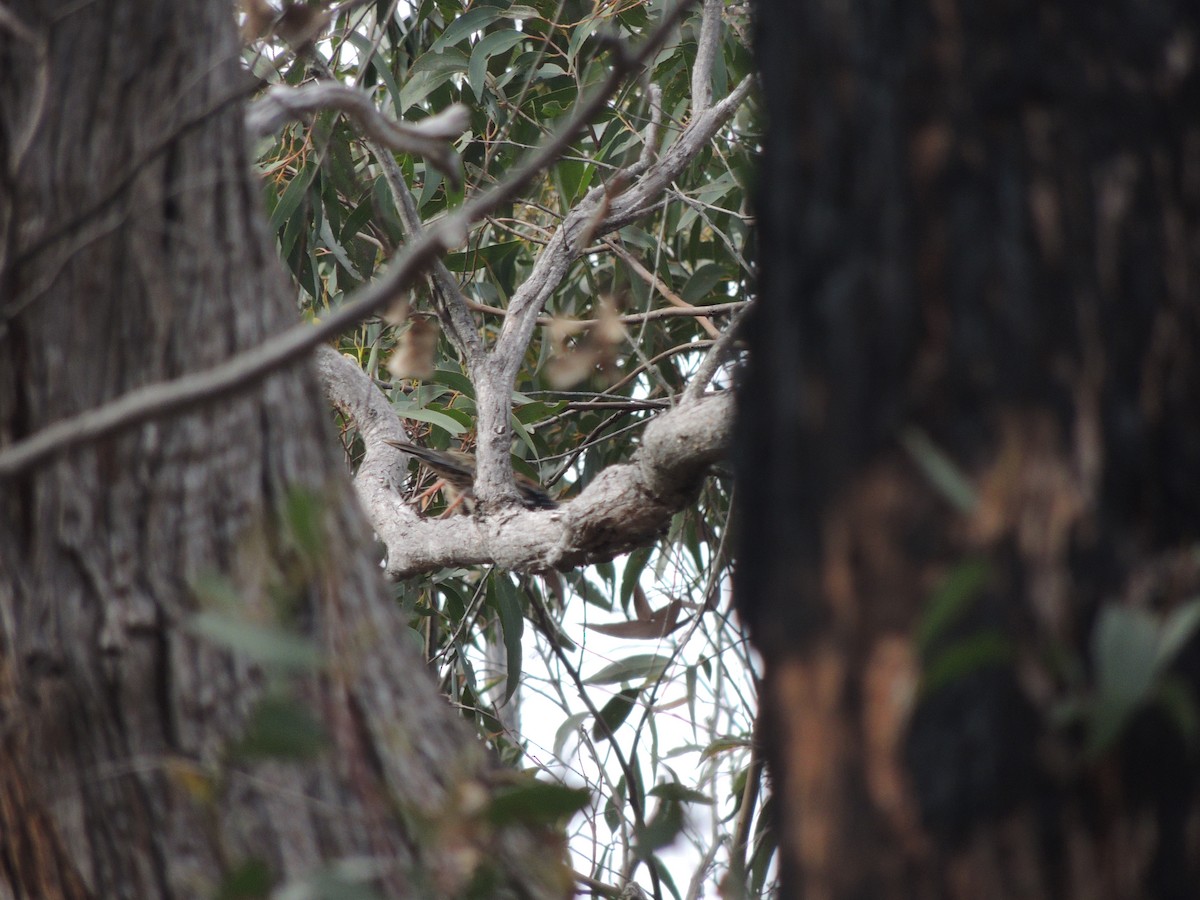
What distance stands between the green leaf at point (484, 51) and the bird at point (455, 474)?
885 mm

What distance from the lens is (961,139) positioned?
23.8 inches

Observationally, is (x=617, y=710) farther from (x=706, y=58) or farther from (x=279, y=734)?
(x=279, y=734)

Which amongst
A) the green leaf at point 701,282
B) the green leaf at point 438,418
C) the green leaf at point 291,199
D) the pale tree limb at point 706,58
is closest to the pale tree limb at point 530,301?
the pale tree limb at point 706,58


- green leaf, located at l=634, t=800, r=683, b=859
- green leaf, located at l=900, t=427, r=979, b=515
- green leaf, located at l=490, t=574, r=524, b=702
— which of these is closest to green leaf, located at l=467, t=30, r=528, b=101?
green leaf, located at l=490, t=574, r=524, b=702

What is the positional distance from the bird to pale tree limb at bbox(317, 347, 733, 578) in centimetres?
4

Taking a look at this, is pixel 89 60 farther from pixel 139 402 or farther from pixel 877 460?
pixel 877 460

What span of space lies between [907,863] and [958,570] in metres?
0.14

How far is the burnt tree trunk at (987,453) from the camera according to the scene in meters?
0.56

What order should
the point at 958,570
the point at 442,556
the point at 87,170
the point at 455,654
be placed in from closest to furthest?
the point at 958,570 → the point at 87,170 → the point at 442,556 → the point at 455,654

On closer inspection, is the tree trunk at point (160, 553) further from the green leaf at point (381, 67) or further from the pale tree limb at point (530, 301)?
the green leaf at point (381, 67)

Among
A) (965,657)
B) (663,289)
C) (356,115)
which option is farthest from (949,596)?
(663,289)

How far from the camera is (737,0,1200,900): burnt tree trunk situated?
556 millimetres

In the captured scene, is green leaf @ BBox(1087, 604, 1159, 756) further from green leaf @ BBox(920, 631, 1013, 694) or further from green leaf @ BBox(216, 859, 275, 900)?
green leaf @ BBox(216, 859, 275, 900)

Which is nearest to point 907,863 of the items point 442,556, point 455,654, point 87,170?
point 87,170
